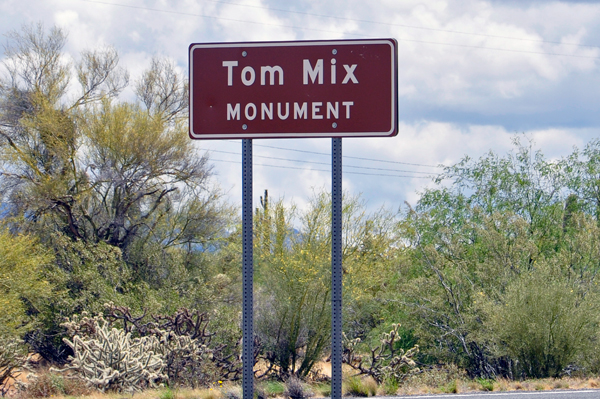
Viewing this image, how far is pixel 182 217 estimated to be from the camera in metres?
23.8

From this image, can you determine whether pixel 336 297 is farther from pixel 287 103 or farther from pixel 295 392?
pixel 295 392

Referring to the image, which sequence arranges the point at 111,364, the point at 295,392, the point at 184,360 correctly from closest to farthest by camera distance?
the point at 295,392
the point at 111,364
the point at 184,360

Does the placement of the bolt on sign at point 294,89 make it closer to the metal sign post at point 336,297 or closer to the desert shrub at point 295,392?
the metal sign post at point 336,297

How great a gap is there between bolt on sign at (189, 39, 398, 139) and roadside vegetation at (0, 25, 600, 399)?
486 centimetres

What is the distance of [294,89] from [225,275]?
2073 centimetres

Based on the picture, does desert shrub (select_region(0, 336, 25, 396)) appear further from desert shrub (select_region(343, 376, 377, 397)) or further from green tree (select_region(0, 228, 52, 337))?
desert shrub (select_region(343, 376, 377, 397))

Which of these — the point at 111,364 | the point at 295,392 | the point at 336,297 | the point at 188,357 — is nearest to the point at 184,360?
the point at 188,357

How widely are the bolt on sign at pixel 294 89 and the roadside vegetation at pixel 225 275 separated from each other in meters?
4.86

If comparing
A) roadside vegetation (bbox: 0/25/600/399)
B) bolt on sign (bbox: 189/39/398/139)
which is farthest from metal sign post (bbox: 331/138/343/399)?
roadside vegetation (bbox: 0/25/600/399)

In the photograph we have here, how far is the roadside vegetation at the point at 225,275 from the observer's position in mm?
12352

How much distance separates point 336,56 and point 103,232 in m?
20.1

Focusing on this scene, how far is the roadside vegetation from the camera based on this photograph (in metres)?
12.4

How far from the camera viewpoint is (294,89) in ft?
12.3

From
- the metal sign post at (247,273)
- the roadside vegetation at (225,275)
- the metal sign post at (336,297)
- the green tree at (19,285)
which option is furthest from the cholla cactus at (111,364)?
the metal sign post at (336,297)
